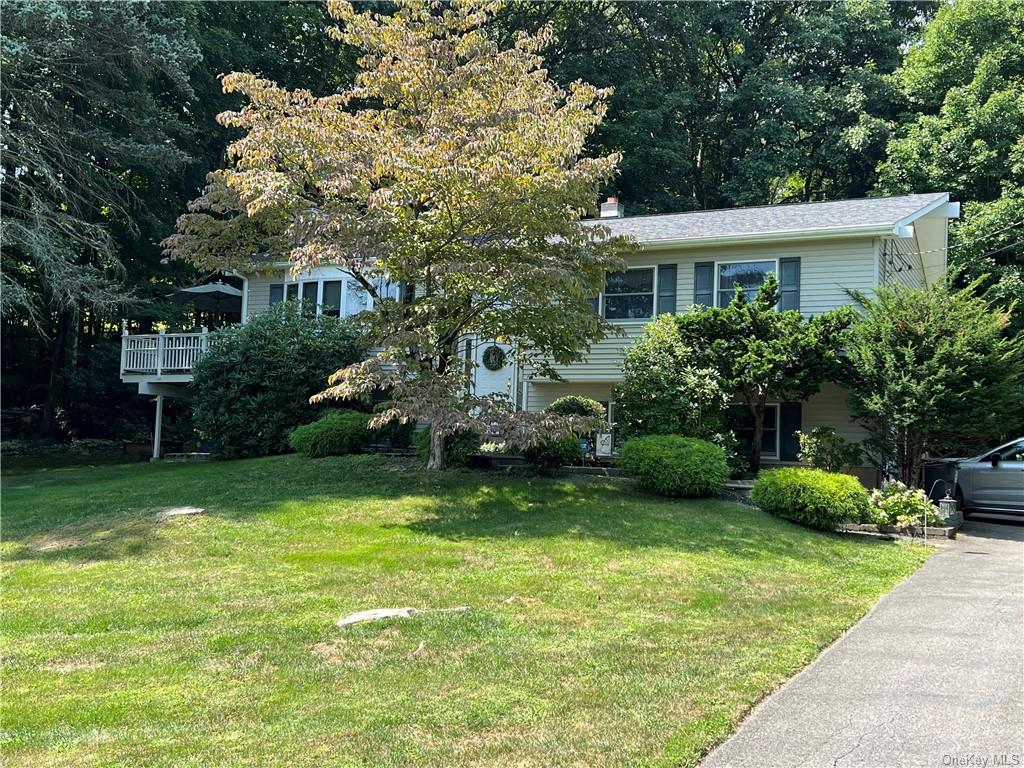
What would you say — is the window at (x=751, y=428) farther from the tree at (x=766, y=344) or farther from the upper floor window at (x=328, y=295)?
the upper floor window at (x=328, y=295)

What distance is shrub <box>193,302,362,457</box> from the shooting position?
57.5 feet

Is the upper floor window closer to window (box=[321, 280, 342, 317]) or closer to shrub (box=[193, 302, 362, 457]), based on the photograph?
window (box=[321, 280, 342, 317])

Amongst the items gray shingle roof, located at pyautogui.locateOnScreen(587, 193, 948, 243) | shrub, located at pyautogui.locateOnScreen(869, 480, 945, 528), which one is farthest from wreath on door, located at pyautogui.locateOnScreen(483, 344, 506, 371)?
shrub, located at pyautogui.locateOnScreen(869, 480, 945, 528)

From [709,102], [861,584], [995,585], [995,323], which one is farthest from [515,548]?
[709,102]

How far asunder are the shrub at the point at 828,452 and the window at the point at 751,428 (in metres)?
2.23

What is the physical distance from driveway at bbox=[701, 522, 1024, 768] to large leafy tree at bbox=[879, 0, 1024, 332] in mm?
17919

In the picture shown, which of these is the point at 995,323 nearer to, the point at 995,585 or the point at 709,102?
the point at 995,585

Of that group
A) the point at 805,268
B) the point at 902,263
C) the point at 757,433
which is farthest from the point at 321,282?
the point at 902,263

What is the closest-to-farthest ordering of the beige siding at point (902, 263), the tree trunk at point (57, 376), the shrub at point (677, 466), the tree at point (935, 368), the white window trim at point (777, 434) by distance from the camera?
the shrub at point (677, 466) < the tree at point (935, 368) < the beige siding at point (902, 263) < the white window trim at point (777, 434) < the tree trunk at point (57, 376)

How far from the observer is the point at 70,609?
680 cm

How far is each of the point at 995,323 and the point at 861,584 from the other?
22.3 feet

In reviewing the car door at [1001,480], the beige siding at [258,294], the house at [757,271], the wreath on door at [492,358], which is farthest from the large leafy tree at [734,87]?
the car door at [1001,480]

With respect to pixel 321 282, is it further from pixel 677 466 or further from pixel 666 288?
pixel 677 466

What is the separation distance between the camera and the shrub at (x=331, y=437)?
15742 millimetres
